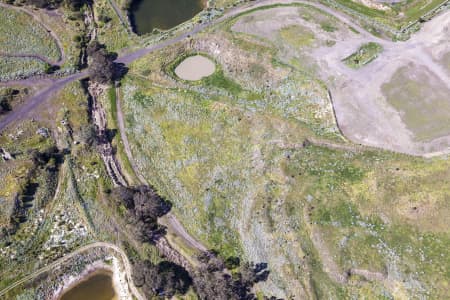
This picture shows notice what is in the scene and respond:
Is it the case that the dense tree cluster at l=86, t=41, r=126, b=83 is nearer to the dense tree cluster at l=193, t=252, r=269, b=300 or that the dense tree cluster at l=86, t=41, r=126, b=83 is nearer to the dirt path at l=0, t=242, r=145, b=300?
the dirt path at l=0, t=242, r=145, b=300

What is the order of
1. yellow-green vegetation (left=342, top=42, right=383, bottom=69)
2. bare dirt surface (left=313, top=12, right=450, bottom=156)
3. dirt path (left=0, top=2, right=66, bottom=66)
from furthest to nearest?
dirt path (left=0, top=2, right=66, bottom=66)
yellow-green vegetation (left=342, top=42, right=383, bottom=69)
bare dirt surface (left=313, top=12, right=450, bottom=156)

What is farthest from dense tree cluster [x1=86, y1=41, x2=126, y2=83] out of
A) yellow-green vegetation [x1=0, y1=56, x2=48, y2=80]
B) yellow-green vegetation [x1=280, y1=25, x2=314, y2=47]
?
yellow-green vegetation [x1=280, y1=25, x2=314, y2=47]

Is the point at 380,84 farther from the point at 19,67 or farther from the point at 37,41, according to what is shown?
the point at 19,67

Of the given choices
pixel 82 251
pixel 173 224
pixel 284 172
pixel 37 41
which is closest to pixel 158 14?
pixel 37 41

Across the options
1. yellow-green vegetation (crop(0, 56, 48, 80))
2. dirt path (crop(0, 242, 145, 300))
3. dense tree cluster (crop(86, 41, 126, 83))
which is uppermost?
yellow-green vegetation (crop(0, 56, 48, 80))

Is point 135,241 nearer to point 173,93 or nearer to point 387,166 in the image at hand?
point 173,93

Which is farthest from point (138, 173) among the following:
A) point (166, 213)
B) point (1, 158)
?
point (1, 158)

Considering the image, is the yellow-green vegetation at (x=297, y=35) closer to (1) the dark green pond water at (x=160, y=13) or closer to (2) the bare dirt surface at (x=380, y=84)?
(2) the bare dirt surface at (x=380, y=84)
